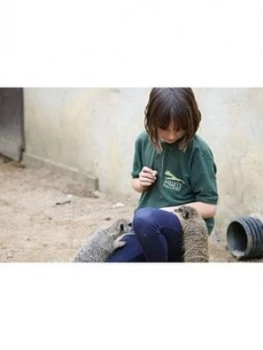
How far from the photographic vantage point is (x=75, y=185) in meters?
2.72

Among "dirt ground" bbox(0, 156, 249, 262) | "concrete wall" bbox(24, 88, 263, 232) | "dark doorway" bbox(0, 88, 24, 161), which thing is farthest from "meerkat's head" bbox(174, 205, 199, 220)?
"dark doorway" bbox(0, 88, 24, 161)

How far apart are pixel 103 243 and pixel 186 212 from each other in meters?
0.24

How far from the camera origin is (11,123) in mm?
2822

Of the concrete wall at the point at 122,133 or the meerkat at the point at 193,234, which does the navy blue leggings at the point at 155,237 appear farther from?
the concrete wall at the point at 122,133

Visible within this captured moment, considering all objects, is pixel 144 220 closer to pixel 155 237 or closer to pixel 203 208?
pixel 155 237

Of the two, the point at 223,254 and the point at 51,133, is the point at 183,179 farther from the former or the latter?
the point at 51,133

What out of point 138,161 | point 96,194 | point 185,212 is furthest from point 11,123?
point 185,212

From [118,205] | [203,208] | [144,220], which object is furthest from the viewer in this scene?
[118,205]
